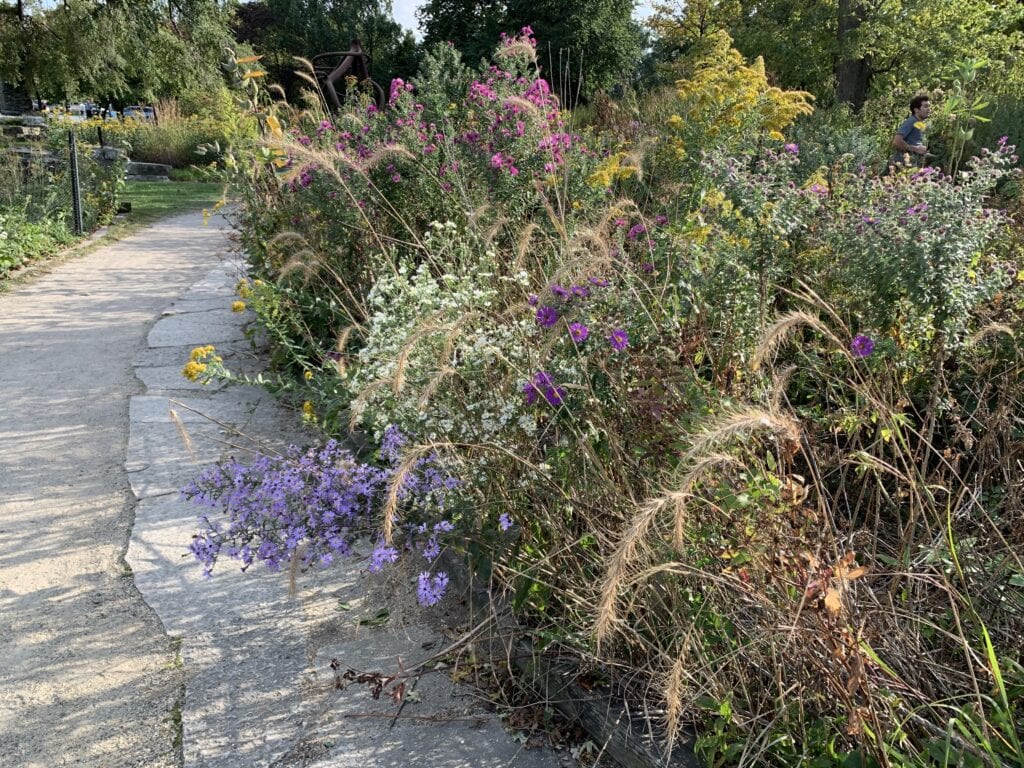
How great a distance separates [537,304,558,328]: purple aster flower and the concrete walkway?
1.04 meters

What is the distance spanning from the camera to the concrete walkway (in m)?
2.08

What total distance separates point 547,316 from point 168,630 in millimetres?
1613

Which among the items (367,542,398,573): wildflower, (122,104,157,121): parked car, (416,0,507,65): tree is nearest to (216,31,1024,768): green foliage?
(367,542,398,573): wildflower

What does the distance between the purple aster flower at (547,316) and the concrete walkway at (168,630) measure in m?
1.04

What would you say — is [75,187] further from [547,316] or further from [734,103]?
[547,316]

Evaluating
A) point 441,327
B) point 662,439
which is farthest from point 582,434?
point 441,327

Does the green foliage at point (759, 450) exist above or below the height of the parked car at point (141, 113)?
below

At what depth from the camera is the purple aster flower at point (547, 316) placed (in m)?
2.34

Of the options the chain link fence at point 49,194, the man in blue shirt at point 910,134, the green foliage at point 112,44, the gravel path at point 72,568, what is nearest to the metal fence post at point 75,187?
the chain link fence at point 49,194

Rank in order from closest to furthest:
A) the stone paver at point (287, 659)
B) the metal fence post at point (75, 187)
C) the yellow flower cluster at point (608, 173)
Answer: the stone paver at point (287, 659), the yellow flower cluster at point (608, 173), the metal fence post at point (75, 187)

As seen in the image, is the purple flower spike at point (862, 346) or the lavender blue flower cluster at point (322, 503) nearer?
the purple flower spike at point (862, 346)

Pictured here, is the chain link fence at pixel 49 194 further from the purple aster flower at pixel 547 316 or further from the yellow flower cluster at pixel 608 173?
the purple aster flower at pixel 547 316

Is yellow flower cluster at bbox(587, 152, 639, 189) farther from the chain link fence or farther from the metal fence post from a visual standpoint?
the metal fence post

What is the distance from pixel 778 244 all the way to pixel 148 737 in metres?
2.43
